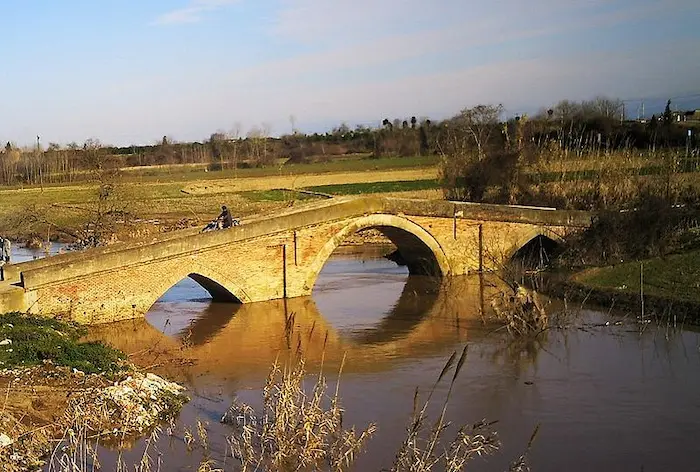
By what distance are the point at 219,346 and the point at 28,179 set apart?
57.1 meters

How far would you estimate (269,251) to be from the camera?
2097cm

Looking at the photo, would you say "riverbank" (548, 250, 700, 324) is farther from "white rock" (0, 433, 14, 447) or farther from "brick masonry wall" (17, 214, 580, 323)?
"white rock" (0, 433, 14, 447)

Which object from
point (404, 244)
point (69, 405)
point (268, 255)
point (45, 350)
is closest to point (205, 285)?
point (268, 255)

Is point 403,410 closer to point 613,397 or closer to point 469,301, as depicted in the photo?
point 613,397

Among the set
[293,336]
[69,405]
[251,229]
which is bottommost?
[293,336]

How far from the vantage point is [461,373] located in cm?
1459

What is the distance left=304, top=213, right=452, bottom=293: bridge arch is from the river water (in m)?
1.17

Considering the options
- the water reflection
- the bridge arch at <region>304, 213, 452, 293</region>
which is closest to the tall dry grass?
the water reflection

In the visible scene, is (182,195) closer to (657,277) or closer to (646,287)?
(657,277)

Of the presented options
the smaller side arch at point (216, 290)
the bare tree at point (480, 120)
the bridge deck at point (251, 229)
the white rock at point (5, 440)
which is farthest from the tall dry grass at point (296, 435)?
the bare tree at point (480, 120)

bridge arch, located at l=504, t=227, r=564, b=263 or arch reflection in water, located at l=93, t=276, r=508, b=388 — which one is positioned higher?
bridge arch, located at l=504, t=227, r=564, b=263

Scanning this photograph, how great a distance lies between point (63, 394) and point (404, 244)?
48.9 ft

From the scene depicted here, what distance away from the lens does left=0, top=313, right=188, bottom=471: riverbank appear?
1001cm

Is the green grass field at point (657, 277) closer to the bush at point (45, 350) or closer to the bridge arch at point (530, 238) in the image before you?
the bridge arch at point (530, 238)
